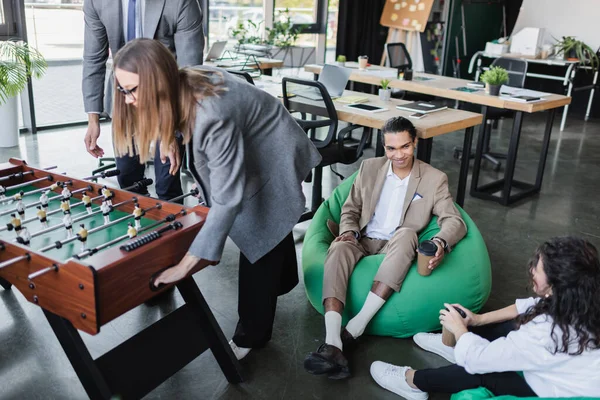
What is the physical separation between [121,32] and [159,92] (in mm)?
1447

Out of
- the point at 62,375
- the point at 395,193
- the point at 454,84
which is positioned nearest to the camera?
the point at 62,375

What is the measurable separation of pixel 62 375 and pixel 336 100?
262 cm

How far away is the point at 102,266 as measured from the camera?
157 cm

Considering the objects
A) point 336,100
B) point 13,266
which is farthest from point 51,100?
point 13,266

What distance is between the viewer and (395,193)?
9.27 feet

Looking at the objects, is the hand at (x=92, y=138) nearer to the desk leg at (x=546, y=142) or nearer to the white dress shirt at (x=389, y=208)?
the white dress shirt at (x=389, y=208)

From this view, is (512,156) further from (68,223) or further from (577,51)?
(577,51)

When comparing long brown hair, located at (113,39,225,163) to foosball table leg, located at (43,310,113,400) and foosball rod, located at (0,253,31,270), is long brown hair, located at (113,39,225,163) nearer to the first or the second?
foosball rod, located at (0,253,31,270)

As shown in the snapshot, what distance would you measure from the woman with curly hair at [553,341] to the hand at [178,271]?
36.9 inches

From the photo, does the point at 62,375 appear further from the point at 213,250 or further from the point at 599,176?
the point at 599,176

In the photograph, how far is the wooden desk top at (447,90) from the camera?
4.30m

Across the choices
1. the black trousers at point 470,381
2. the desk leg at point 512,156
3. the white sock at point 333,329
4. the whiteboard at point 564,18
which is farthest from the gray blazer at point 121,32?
the whiteboard at point 564,18

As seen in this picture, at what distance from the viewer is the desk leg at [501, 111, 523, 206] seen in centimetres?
436

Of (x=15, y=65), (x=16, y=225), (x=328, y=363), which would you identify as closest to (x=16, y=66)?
(x=15, y=65)
